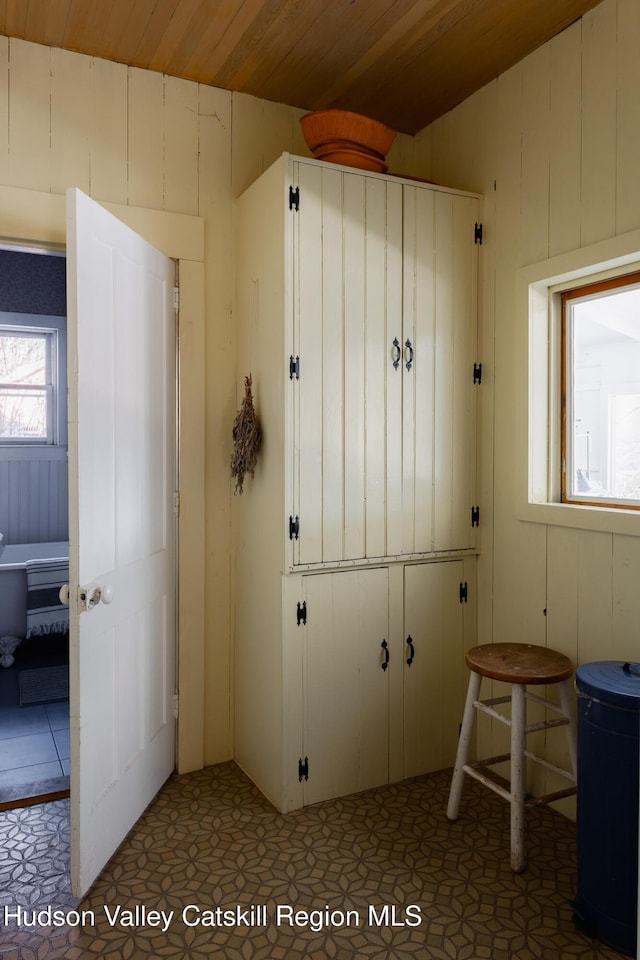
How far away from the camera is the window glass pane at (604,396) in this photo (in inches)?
88.9

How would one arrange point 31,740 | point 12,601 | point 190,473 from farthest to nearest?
point 12,601 → point 31,740 → point 190,473

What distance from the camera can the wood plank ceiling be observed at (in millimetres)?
2221

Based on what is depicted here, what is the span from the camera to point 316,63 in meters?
2.56

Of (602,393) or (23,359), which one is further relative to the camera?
(23,359)

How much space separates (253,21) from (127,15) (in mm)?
427

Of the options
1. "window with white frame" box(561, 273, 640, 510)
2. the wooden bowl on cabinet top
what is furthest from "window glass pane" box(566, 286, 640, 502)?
the wooden bowl on cabinet top

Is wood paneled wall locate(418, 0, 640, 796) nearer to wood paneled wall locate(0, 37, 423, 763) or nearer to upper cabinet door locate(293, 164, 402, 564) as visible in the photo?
upper cabinet door locate(293, 164, 402, 564)

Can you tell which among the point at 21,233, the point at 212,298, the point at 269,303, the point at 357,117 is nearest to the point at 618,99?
the point at 357,117

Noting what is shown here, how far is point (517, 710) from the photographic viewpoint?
84.0 inches

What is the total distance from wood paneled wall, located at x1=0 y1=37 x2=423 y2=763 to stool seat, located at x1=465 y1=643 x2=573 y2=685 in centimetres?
110

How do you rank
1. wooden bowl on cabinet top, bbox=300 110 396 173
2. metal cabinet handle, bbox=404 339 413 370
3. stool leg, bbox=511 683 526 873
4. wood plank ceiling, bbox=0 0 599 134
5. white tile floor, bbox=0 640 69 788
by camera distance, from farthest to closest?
white tile floor, bbox=0 640 69 788 < metal cabinet handle, bbox=404 339 413 370 < wooden bowl on cabinet top, bbox=300 110 396 173 < wood plank ceiling, bbox=0 0 599 134 < stool leg, bbox=511 683 526 873

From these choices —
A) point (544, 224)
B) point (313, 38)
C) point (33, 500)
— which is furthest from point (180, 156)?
point (33, 500)

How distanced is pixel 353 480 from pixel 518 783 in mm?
1158

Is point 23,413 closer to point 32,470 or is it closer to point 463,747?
point 32,470
